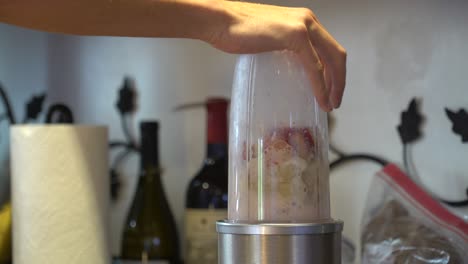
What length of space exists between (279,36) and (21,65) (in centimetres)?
54

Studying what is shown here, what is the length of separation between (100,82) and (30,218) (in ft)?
0.96

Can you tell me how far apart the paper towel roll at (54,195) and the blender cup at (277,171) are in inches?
8.6

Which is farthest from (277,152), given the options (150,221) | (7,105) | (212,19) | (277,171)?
(7,105)

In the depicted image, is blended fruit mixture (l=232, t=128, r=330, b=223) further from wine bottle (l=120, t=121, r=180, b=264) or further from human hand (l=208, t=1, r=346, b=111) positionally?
wine bottle (l=120, t=121, r=180, b=264)

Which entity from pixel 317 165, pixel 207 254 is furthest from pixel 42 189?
pixel 317 165

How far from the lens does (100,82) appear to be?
0.93m

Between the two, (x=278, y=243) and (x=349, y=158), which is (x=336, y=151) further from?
(x=278, y=243)

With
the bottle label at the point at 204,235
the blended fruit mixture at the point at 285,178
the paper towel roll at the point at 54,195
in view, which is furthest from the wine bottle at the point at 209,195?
the blended fruit mixture at the point at 285,178

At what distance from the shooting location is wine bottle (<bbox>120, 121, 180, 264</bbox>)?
2.77 feet

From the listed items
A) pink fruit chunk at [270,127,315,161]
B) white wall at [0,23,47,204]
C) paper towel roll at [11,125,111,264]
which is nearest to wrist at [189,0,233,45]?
pink fruit chunk at [270,127,315,161]

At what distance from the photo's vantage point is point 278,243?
50cm

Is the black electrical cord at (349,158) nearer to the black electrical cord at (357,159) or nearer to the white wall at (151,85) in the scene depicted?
the black electrical cord at (357,159)

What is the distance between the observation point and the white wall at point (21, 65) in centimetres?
92

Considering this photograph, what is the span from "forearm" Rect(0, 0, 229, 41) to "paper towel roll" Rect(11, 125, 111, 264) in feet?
0.65
